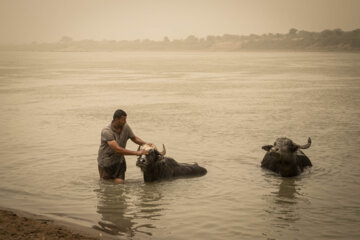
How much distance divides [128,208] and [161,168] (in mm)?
1563

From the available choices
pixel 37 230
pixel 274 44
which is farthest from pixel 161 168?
pixel 274 44

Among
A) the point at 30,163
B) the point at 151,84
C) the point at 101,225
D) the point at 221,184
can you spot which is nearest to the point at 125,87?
the point at 151,84

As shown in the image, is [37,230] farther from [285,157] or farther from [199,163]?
[199,163]

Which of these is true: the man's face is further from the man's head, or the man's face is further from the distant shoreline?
the distant shoreline

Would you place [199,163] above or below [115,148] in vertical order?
below

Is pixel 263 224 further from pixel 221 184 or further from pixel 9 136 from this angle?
pixel 9 136

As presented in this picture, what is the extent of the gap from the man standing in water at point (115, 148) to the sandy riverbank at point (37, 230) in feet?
6.73

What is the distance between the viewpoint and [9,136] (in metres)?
14.2

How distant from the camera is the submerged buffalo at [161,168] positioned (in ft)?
29.2

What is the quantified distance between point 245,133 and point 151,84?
56.6 ft

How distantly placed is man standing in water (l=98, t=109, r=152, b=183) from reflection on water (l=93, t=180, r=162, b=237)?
0.23 metres

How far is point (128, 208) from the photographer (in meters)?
8.16

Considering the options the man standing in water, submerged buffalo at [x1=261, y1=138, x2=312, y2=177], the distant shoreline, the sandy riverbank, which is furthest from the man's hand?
the distant shoreline

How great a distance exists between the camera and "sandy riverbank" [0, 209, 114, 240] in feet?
20.5
